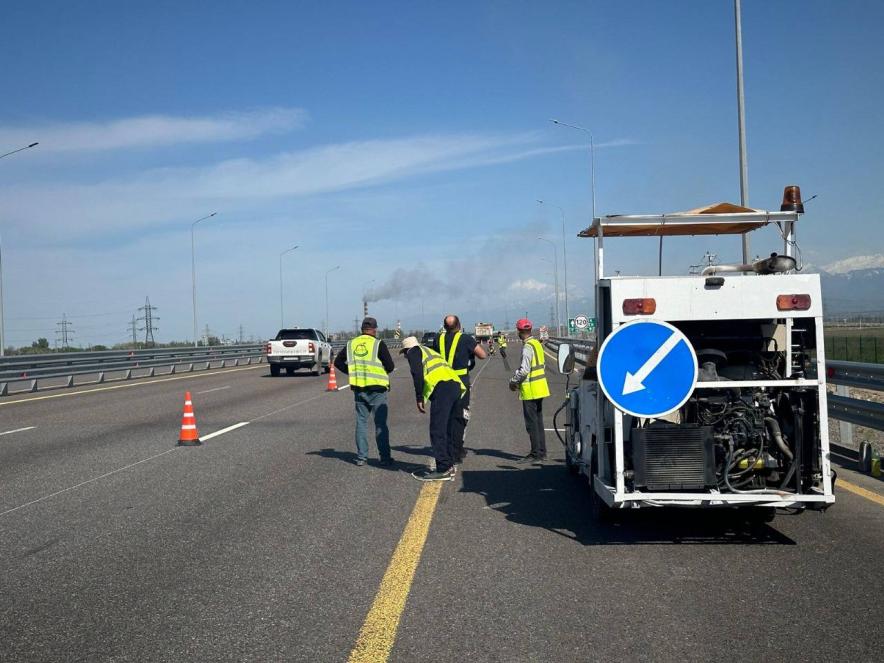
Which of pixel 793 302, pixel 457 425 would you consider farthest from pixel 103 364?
pixel 793 302

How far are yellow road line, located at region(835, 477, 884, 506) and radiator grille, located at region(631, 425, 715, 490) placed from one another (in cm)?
Answer: 281

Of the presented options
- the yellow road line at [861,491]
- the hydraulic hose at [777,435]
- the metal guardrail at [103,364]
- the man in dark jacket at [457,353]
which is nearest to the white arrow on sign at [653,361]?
the hydraulic hose at [777,435]

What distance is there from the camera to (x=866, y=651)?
4.57 meters

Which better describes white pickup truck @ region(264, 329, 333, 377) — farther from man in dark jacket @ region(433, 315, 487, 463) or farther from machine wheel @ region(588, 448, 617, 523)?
machine wheel @ region(588, 448, 617, 523)

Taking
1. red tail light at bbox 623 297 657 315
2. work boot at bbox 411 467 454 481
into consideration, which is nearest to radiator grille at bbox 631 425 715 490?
red tail light at bbox 623 297 657 315

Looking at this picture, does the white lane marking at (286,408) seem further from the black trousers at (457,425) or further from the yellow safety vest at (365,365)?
the black trousers at (457,425)

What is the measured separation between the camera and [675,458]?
664 cm

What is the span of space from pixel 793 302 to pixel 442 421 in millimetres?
4395

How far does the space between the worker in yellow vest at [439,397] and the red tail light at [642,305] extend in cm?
351

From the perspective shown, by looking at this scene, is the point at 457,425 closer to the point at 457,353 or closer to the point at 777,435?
the point at 457,353

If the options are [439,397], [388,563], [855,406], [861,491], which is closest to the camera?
[388,563]

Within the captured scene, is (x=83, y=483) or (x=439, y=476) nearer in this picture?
(x=439, y=476)

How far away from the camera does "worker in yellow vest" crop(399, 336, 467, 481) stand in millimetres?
10062

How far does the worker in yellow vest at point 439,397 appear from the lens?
33.0 ft
